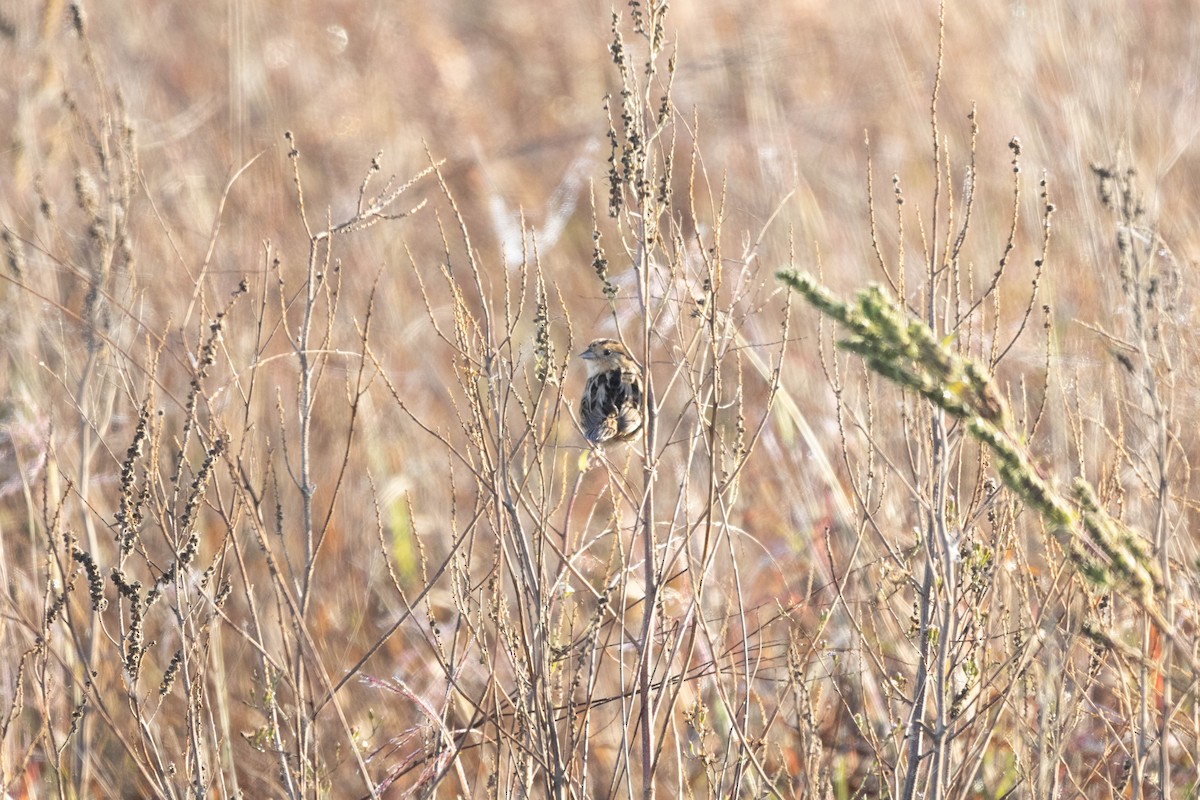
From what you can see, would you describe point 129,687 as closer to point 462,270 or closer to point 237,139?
point 237,139

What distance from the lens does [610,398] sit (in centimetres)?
412

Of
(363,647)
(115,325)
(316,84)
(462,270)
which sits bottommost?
(363,647)

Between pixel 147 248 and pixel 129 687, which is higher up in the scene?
pixel 147 248

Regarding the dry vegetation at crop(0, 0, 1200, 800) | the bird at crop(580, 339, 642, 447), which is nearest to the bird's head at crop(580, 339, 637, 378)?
the bird at crop(580, 339, 642, 447)

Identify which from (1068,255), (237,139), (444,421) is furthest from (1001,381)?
(237,139)

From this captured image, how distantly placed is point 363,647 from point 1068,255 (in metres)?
Answer: 4.54

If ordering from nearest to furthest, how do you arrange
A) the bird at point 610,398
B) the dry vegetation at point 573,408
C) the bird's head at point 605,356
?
the dry vegetation at point 573,408, the bird at point 610,398, the bird's head at point 605,356

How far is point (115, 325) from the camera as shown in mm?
4293

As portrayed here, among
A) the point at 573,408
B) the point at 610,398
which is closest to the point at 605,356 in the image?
the point at 610,398

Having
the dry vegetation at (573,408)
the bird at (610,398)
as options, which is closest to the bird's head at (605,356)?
the bird at (610,398)

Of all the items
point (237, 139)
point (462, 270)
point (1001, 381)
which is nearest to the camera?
point (237, 139)

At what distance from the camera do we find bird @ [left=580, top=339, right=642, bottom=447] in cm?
374

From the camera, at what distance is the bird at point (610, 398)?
374cm

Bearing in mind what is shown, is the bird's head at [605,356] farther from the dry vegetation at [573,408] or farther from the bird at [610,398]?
the dry vegetation at [573,408]
